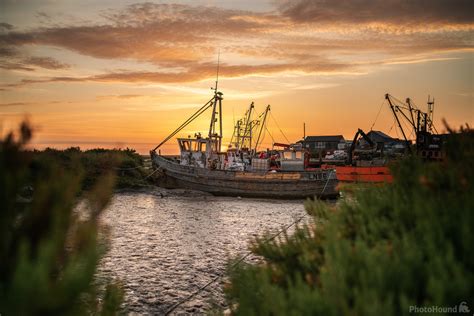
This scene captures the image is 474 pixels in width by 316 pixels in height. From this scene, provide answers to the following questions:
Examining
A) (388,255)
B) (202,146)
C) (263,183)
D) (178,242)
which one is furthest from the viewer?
(202,146)

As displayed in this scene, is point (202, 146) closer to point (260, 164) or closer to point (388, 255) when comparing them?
point (260, 164)

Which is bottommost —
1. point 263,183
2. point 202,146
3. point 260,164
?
point 263,183

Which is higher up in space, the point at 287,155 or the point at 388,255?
the point at 287,155

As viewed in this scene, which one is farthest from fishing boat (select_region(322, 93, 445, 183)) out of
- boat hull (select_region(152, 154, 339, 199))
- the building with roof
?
the building with roof

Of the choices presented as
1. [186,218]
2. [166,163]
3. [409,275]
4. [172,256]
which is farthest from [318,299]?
[166,163]

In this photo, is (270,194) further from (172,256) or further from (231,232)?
(172,256)

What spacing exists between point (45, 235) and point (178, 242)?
42.8 ft

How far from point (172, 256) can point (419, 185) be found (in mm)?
10303

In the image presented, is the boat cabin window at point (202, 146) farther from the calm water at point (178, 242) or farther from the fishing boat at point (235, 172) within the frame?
the calm water at point (178, 242)

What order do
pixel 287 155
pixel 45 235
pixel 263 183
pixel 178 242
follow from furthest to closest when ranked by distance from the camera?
1. pixel 287 155
2. pixel 263 183
3. pixel 178 242
4. pixel 45 235

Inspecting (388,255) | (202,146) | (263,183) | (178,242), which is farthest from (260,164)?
(388,255)

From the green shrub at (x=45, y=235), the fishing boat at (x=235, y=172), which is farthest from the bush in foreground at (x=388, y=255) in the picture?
the fishing boat at (x=235, y=172)

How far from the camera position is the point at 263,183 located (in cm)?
3203

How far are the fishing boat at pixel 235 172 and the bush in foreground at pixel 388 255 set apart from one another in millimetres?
27121
